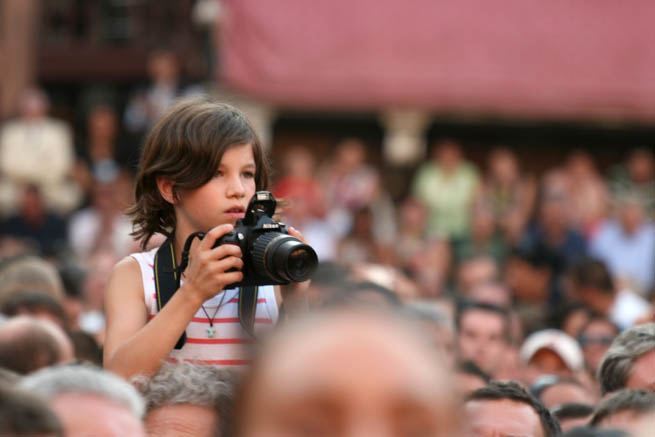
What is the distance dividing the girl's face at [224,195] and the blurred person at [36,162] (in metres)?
8.57

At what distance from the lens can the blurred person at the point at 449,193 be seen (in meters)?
11.1

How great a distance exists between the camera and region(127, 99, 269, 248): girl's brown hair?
10.2 feet

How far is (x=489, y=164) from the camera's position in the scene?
1324 cm

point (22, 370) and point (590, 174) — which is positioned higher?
point (590, 174)

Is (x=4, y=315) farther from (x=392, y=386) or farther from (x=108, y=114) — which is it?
(x=108, y=114)

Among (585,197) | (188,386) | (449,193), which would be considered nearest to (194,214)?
(188,386)

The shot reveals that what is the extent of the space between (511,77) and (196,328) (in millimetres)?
9787

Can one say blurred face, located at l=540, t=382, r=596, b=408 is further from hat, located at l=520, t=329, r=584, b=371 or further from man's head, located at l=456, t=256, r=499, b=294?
man's head, located at l=456, t=256, r=499, b=294

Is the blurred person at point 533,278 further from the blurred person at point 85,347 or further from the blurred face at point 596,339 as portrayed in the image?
the blurred person at point 85,347

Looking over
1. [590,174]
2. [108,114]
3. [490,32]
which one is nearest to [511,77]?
[490,32]

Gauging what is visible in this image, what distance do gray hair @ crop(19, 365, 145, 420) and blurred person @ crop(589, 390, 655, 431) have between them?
111 centimetres

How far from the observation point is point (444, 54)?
40.8ft

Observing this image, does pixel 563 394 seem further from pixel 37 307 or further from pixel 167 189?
pixel 37 307

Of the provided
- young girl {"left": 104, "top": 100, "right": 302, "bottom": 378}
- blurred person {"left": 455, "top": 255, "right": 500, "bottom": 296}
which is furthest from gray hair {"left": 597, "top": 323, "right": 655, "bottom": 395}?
blurred person {"left": 455, "top": 255, "right": 500, "bottom": 296}
